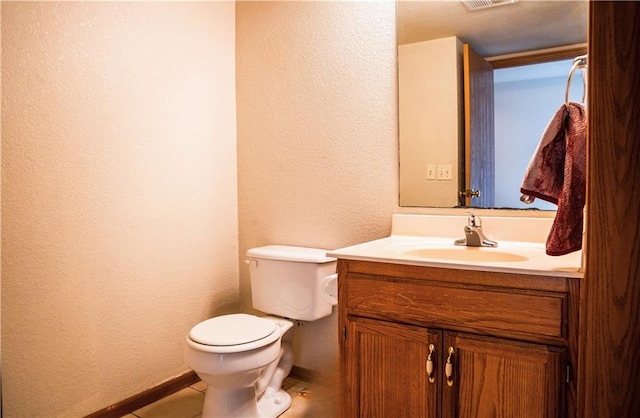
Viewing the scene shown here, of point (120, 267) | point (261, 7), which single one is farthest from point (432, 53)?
point (120, 267)

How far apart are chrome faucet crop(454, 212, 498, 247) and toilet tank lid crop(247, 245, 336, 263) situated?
1.87 feet

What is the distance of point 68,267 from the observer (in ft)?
5.87

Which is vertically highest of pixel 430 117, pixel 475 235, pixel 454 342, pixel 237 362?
pixel 430 117

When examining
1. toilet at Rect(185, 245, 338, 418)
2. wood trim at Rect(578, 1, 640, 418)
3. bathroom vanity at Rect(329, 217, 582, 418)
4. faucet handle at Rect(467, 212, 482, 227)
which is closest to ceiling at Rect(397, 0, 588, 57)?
faucet handle at Rect(467, 212, 482, 227)

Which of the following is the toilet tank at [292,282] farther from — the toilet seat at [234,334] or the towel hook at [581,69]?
the towel hook at [581,69]

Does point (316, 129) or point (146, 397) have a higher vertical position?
point (316, 129)

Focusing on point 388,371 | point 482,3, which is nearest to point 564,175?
point 388,371

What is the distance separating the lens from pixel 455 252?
167 cm

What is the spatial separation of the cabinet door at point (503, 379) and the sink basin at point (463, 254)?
1.21 ft

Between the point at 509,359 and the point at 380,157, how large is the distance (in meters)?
1.05

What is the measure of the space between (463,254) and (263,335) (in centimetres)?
83

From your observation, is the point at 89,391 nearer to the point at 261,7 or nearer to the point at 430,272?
the point at 430,272

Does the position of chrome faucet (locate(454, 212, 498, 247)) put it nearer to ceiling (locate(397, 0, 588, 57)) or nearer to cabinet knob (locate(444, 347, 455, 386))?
cabinet knob (locate(444, 347, 455, 386))

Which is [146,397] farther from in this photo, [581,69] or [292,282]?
[581,69]
